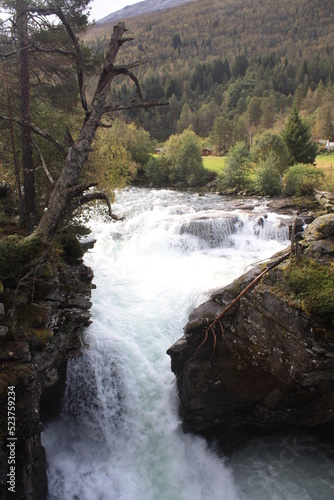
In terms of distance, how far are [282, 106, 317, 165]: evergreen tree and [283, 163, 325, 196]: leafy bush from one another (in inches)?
318

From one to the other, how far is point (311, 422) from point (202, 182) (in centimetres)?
3565

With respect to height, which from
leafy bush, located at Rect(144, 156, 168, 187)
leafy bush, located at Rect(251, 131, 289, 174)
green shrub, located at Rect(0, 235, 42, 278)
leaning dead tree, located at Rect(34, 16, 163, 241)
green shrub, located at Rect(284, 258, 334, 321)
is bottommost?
leafy bush, located at Rect(144, 156, 168, 187)

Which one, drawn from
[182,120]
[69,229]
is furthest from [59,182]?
[182,120]

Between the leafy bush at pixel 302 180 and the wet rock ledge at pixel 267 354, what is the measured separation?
77.6ft

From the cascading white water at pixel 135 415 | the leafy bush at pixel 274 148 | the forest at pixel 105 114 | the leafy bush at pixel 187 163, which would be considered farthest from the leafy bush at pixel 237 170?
the cascading white water at pixel 135 415

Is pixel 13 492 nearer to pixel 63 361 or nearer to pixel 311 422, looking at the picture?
pixel 63 361

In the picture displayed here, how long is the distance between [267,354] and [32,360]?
5.30 metres

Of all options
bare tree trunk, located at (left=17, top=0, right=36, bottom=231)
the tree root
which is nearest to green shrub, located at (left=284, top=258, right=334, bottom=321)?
the tree root

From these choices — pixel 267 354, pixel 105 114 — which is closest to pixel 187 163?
pixel 105 114

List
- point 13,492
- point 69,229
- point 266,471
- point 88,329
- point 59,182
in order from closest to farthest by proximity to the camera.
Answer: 1. point 13,492
2. point 59,182
3. point 266,471
4. point 88,329
5. point 69,229

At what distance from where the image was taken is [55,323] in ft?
27.7

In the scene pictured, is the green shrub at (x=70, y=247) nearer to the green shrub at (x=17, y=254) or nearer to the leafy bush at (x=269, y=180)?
the green shrub at (x=17, y=254)

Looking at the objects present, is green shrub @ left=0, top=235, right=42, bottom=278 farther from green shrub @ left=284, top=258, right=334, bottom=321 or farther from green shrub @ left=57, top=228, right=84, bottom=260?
green shrub @ left=284, top=258, right=334, bottom=321

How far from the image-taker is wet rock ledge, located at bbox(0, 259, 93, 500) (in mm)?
6305
